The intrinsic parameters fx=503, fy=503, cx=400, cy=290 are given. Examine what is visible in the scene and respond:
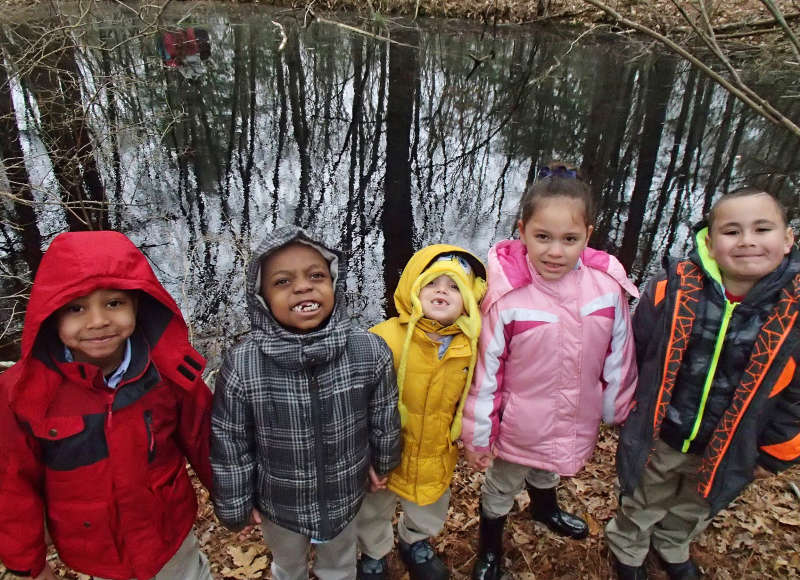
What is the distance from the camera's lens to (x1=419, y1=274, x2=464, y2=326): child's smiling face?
2.03m

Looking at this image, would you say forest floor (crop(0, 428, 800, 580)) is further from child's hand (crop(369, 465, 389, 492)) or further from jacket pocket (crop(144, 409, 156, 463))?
jacket pocket (crop(144, 409, 156, 463))

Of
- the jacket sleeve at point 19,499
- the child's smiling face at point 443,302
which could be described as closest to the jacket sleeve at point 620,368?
the child's smiling face at point 443,302

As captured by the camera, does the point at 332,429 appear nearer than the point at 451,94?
Yes

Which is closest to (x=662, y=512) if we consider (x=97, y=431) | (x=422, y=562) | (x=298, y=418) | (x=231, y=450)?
(x=422, y=562)

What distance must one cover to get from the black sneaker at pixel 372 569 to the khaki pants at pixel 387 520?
0.04 m

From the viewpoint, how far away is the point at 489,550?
2.61 m

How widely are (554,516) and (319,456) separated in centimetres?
162

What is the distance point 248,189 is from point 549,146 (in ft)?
18.9

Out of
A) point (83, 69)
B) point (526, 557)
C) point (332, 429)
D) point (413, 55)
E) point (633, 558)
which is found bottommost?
point (526, 557)

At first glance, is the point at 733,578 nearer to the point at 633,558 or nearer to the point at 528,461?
the point at 633,558

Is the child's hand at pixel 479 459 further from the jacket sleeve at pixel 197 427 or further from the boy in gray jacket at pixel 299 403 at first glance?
the jacket sleeve at pixel 197 427

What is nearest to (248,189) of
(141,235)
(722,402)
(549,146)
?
(141,235)

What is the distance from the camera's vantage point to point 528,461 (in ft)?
7.42

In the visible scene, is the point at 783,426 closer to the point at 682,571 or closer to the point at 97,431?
the point at 682,571
